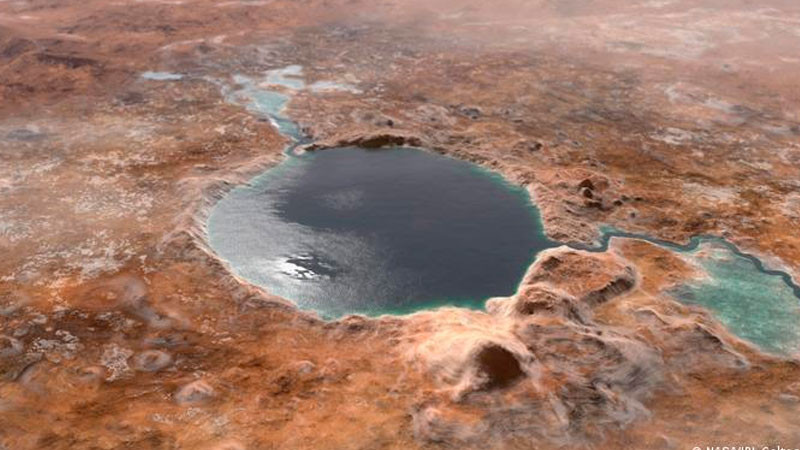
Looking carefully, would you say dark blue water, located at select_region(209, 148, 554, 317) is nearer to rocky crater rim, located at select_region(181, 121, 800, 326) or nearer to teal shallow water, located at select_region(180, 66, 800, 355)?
teal shallow water, located at select_region(180, 66, 800, 355)

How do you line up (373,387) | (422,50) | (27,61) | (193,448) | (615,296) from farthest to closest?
(422,50) → (27,61) → (615,296) → (373,387) → (193,448)

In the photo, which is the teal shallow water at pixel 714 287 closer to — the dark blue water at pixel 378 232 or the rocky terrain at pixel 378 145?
the dark blue water at pixel 378 232

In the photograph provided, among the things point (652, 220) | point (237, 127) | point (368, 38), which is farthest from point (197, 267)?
point (368, 38)

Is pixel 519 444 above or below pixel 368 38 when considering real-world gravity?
below

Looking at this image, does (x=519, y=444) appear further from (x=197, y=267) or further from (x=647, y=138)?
(x=647, y=138)

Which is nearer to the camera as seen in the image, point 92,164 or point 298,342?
point 298,342

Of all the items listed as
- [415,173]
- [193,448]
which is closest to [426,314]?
[193,448]

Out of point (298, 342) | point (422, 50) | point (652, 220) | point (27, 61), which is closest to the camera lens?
point (298, 342)
